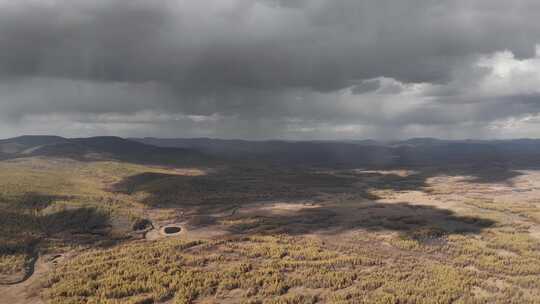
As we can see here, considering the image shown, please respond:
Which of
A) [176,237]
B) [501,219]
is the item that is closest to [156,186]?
[176,237]

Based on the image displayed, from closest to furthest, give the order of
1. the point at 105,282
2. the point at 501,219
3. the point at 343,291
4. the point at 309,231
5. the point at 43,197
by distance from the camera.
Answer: the point at 343,291 → the point at 105,282 → the point at 309,231 → the point at 501,219 → the point at 43,197

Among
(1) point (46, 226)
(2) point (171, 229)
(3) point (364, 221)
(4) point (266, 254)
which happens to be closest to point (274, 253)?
(4) point (266, 254)

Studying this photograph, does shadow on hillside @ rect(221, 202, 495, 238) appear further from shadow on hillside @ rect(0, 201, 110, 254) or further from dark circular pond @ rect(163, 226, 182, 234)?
shadow on hillside @ rect(0, 201, 110, 254)

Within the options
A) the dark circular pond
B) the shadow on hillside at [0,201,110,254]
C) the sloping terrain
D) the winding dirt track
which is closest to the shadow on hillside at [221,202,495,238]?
the sloping terrain

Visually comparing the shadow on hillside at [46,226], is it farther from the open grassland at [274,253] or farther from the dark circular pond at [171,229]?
the dark circular pond at [171,229]

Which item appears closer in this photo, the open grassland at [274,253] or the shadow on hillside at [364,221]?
the open grassland at [274,253]

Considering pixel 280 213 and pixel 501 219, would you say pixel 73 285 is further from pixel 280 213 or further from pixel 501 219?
pixel 501 219

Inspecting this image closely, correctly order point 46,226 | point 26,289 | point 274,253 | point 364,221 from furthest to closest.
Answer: point 364,221, point 46,226, point 274,253, point 26,289

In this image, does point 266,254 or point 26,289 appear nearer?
point 26,289

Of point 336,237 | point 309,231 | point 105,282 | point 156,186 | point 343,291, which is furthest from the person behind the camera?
point 156,186

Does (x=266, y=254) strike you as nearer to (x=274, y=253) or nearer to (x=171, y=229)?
(x=274, y=253)

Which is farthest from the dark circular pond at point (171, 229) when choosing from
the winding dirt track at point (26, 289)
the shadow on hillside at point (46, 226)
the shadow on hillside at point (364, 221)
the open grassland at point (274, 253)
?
the winding dirt track at point (26, 289)
